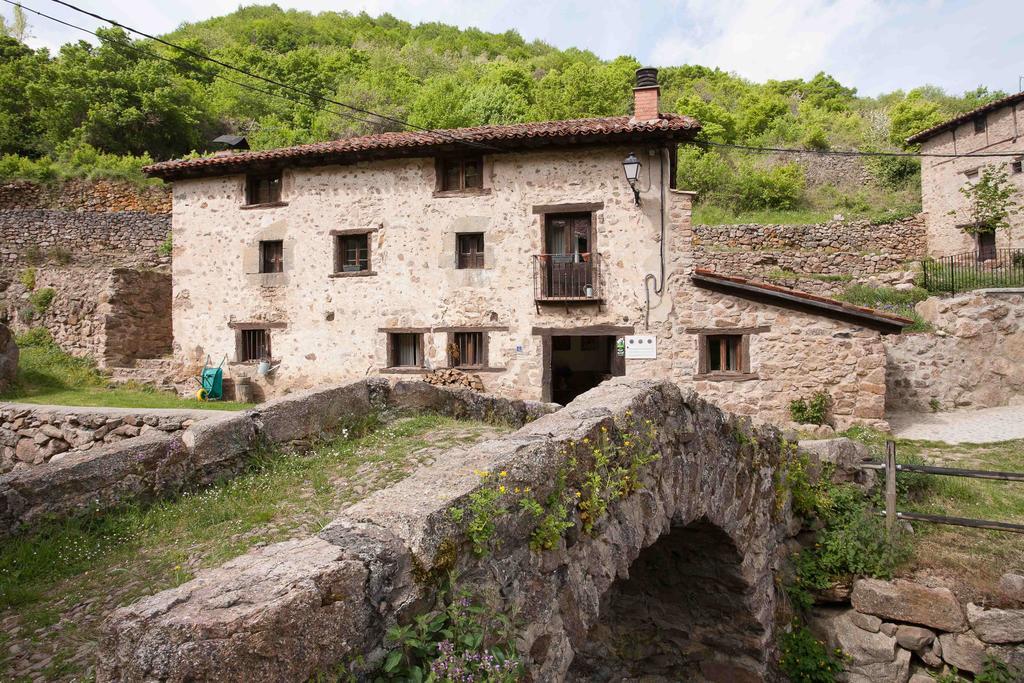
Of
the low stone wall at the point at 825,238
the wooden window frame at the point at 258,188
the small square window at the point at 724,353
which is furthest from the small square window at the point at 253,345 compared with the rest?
the low stone wall at the point at 825,238

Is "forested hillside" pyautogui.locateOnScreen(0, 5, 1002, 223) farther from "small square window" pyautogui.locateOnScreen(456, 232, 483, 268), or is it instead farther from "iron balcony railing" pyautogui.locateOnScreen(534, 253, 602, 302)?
"iron balcony railing" pyautogui.locateOnScreen(534, 253, 602, 302)

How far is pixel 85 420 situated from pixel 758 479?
8627mm

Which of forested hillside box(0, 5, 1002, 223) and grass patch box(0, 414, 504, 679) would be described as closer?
grass patch box(0, 414, 504, 679)

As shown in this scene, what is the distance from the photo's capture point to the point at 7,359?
520 inches

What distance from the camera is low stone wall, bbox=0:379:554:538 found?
4.48 meters

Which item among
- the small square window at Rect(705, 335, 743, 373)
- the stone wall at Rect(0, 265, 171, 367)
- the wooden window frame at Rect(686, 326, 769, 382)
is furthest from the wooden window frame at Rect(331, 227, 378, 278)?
the small square window at Rect(705, 335, 743, 373)

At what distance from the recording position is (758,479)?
681cm

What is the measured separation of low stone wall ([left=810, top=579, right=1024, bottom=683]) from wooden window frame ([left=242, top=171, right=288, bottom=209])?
15.0 m

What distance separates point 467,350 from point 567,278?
3.04m

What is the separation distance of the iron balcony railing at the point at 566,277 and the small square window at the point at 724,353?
9.30 ft

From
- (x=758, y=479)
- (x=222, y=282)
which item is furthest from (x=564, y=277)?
(x=222, y=282)

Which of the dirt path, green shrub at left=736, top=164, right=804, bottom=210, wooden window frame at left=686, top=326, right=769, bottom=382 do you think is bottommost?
the dirt path

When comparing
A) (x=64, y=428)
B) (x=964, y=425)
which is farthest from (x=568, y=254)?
(x=64, y=428)

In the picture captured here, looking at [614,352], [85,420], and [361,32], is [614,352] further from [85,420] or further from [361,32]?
[361,32]
